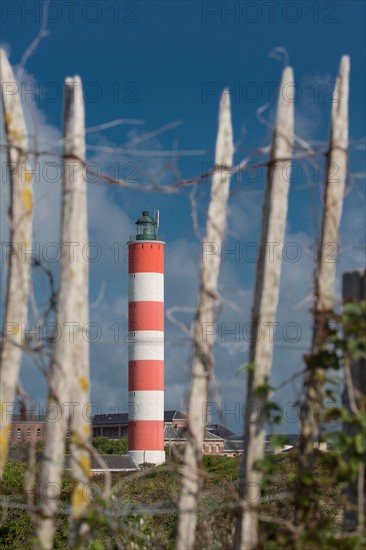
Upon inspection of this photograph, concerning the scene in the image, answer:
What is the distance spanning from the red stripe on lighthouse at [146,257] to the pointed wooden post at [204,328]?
36201 mm

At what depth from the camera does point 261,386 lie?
13.3 ft

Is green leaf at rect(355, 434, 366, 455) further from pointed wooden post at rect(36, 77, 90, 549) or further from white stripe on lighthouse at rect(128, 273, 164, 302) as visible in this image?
white stripe on lighthouse at rect(128, 273, 164, 302)

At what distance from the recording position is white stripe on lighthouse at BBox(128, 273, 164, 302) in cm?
3988

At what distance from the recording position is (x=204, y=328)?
4.30m

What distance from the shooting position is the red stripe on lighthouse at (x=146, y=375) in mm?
39875

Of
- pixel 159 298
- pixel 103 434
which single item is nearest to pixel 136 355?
pixel 159 298

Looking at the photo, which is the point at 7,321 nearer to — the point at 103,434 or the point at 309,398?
the point at 309,398

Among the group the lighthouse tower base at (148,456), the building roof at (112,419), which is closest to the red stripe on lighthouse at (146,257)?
the lighthouse tower base at (148,456)

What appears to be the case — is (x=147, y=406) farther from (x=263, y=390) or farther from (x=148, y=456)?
(x=263, y=390)

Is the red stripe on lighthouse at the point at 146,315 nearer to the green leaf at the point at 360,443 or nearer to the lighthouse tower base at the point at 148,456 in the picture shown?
the lighthouse tower base at the point at 148,456

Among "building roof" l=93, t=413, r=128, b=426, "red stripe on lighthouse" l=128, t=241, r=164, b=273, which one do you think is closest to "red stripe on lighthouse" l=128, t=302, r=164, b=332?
"red stripe on lighthouse" l=128, t=241, r=164, b=273

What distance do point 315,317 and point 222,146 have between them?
3.18ft

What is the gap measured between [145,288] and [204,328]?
35775mm

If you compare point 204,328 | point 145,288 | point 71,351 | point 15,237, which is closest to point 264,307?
point 204,328
